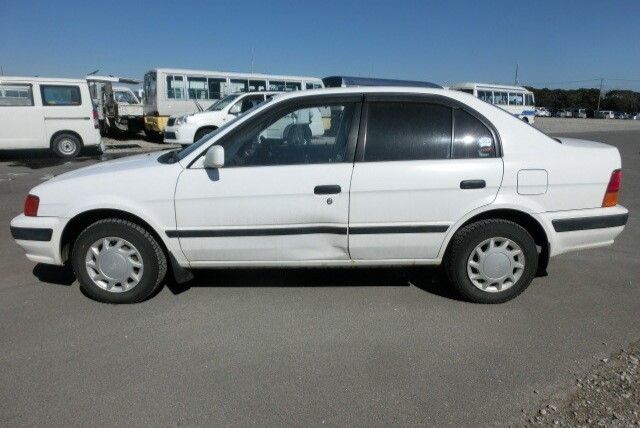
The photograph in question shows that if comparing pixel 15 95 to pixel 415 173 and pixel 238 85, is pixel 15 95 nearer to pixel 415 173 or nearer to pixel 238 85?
pixel 238 85

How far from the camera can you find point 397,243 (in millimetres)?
3301

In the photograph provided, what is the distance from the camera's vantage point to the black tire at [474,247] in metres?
3.31

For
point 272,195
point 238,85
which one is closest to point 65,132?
point 238,85

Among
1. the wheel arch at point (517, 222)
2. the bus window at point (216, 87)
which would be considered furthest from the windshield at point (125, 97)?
the wheel arch at point (517, 222)

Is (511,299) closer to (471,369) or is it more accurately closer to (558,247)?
(558,247)

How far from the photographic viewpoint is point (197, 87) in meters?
17.8

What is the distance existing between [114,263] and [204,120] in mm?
10357

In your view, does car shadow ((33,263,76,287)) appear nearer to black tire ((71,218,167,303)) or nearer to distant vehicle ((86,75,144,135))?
black tire ((71,218,167,303))

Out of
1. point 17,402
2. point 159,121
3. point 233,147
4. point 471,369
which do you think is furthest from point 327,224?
point 159,121

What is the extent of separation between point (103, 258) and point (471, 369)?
8.57 feet

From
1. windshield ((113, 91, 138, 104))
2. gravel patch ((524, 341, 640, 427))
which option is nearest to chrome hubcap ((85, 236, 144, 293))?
gravel patch ((524, 341, 640, 427))

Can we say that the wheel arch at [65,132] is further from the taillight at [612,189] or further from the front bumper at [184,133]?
the taillight at [612,189]

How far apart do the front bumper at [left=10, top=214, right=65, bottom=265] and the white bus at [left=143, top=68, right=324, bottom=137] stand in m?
14.4

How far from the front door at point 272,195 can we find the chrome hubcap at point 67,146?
423 inches
